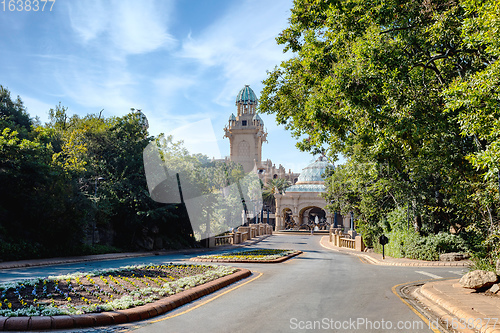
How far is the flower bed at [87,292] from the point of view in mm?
7508

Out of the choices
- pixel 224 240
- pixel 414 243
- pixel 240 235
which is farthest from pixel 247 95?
pixel 414 243

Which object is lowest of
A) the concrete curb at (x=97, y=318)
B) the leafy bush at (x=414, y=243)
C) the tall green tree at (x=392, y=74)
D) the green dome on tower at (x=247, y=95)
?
the concrete curb at (x=97, y=318)

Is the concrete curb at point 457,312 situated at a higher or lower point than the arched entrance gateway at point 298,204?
lower

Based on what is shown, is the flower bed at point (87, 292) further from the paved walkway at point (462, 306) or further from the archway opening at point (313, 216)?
the archway opening at point (313, 216)

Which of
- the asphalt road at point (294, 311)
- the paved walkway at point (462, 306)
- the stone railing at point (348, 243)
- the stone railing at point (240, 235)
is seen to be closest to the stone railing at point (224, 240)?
the stone railing at point (240, 235)

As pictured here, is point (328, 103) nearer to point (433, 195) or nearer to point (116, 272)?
point (116, 272)

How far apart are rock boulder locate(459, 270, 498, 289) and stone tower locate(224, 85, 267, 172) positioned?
421ft

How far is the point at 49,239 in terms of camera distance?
79.2 feet

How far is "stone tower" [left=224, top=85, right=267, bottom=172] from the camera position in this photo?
5492 inches

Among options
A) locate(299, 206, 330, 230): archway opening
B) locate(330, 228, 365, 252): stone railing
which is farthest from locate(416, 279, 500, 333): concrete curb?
locate(299, 206, 330, 230): archway opening

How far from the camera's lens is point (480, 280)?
10.5 metres

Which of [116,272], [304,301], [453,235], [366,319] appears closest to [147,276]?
[116,272]

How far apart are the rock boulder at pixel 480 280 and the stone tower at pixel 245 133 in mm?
128311

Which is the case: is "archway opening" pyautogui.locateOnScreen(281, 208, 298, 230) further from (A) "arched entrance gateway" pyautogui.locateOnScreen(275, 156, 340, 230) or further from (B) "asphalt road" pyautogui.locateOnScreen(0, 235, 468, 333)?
(B) "asphalt road" pyautogui.locateOnScreen(0, 235, 468, 333)
